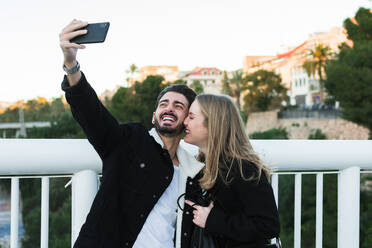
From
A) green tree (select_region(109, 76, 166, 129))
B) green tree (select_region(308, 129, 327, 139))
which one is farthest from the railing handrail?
green tree (select_region(109, 76, 166, 129))

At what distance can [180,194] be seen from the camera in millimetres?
1832

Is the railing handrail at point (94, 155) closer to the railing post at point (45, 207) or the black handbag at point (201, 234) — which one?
the railing post at point (45, 207)

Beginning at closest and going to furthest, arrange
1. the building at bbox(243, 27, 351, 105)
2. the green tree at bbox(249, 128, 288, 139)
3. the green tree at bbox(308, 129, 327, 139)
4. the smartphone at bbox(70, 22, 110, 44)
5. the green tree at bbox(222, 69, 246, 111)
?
1. the smartphone at bbox(70, 22, 110, 44)
2. the green tree at bbox(308, 129, 327, 139)
3. the green tree at bbox(249, 128, 288, 139)
4. the building at bbox(243, 27, 351, 105)
5. the green tree at bbox(222, 69, 246, 111)

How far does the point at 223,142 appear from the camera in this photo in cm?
175

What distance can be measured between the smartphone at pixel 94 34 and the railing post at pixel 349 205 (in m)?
1.31

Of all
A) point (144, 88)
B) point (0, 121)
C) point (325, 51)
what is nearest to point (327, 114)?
point (325, 51)

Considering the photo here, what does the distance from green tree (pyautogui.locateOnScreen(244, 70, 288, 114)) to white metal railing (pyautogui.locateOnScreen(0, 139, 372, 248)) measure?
46256 mm

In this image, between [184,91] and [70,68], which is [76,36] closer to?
[70,68]

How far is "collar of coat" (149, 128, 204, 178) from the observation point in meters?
1.82

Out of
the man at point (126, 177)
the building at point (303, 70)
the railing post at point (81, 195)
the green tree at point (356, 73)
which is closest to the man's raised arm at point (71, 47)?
the man at point (126, 177)

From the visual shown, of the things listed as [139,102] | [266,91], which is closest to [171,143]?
[139,102]

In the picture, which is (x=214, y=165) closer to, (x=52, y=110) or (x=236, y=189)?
(x=236, y=189)

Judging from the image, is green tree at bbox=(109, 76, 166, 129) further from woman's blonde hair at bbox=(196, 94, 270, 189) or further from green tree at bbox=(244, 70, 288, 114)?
woman's blonde hair at bbox=(196, 94, 270, 189)

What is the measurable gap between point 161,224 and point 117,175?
0.91 ft
